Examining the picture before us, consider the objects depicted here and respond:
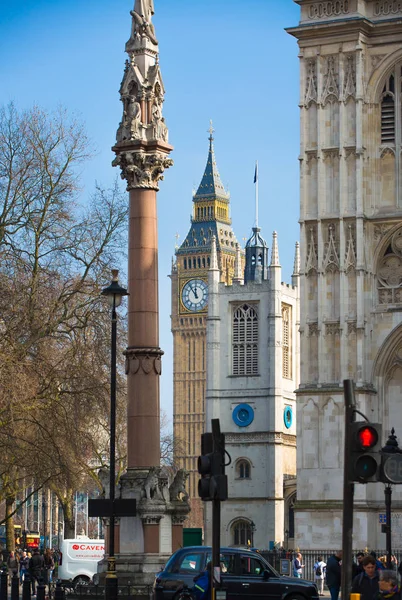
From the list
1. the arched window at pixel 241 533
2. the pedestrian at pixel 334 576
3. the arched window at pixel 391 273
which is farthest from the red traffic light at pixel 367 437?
the arched window at pixel 241 533

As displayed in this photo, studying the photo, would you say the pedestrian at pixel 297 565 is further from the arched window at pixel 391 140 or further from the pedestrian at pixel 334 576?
the pedestrian at pixel 334 576

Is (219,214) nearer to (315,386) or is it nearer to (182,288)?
(182,288)

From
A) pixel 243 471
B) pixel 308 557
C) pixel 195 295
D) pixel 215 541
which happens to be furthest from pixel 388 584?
pixel 195 295

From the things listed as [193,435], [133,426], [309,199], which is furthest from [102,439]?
[193,435]

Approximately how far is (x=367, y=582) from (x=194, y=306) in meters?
146

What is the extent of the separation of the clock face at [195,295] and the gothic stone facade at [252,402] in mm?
58723

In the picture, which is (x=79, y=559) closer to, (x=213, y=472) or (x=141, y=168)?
(x=141, y=168)

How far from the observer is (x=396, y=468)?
1642 cm

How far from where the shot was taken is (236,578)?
27.6 m

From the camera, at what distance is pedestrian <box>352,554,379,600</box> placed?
686 inches

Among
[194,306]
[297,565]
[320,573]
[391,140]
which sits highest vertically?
[194,306]

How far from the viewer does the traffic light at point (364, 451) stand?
14.6m

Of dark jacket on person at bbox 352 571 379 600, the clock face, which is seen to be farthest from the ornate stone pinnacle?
the clock face

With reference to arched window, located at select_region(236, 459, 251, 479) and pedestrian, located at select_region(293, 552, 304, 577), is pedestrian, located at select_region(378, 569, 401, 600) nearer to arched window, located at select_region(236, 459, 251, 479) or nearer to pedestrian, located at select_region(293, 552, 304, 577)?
pedestrian, located at select_region(293, 552, 304, 577)
